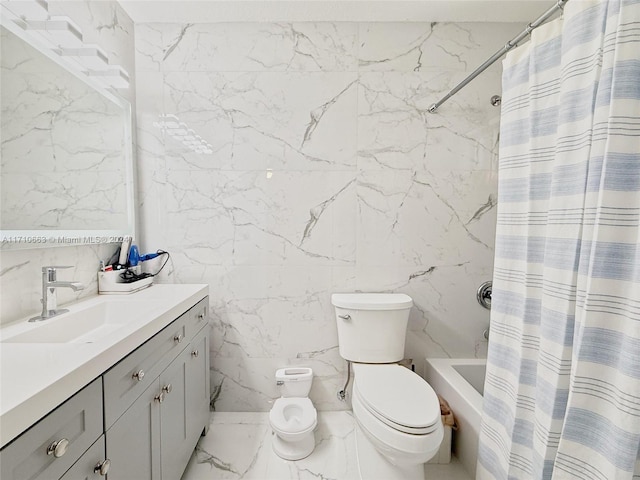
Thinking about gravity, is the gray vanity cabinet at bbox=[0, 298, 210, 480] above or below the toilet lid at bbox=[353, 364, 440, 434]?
above

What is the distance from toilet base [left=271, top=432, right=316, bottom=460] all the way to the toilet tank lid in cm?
70

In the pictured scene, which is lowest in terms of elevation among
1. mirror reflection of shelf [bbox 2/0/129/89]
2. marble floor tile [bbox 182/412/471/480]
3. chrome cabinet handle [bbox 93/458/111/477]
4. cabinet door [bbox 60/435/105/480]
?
marble floor tile [bbox 182/412/471/480]

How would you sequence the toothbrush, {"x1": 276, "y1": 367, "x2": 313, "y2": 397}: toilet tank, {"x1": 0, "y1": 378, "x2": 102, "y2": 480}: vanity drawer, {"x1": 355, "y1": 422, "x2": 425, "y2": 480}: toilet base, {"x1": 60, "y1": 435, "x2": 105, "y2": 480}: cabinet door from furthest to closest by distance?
1. {"x1": 276, "y1": 367, "x2": 313, "y2": 397}: toilet tank
2. the toothbrush
3. {"x1": 355, "y1": 422, "x2": 425, "y2": 480}: toilet base
4. {"x1": 60, "y1": 435, "x2": 105, "y2": 480}: cabinet door
5. {"x1": 0, "y1": 378, "x2": 102, "y2": 480}: vanity drawer

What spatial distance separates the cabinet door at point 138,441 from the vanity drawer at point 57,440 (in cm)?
11

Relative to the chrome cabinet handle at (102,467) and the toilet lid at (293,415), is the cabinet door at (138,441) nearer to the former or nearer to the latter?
the chrome cabinet handle at (102,467)

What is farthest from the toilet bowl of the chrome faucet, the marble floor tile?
the chrome faucet

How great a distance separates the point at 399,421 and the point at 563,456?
525 millimetres

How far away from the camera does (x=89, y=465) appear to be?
0.80 m

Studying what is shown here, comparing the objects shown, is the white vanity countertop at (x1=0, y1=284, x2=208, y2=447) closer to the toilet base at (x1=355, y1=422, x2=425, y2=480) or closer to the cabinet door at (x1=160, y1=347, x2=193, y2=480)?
the cabinet door at (x1=160, y1=347, x2=193, y2=480)

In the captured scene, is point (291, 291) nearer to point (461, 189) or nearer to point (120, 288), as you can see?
point (120, 288)

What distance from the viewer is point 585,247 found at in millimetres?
936

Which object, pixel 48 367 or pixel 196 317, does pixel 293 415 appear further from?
pixel 48 367

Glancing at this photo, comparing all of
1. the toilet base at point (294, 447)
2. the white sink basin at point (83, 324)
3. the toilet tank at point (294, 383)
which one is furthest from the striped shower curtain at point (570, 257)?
the white sink basin at point (83, 324)

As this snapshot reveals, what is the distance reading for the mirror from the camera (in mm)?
1156
